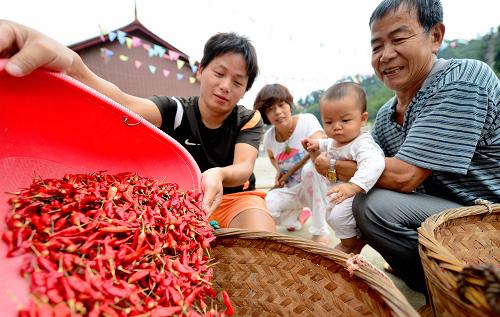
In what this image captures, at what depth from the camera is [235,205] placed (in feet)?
6.46

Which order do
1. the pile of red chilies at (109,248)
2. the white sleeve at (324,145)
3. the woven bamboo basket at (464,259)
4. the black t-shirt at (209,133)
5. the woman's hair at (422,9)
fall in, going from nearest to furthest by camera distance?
the woven bamboo basket at (464,259) < the pile of red chilies at (109,248) < the woman's hair at (422,9) < the black t-shirt at (209,133) < the white sleeve at (324,145)

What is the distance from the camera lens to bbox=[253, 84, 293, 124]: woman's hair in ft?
10.4

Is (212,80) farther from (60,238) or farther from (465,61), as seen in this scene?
(465,61)

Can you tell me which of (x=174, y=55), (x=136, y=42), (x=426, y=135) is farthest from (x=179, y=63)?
(x=426, y=135)

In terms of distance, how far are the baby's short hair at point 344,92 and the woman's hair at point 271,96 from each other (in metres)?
1.28

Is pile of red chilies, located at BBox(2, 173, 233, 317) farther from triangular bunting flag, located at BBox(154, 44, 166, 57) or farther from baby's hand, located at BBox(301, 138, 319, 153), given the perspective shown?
triangular bunting flag, located at BBox(154, 44, 166, 57)

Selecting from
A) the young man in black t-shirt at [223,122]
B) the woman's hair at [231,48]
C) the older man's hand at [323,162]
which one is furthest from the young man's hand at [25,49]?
the older man's hand at [323,162]

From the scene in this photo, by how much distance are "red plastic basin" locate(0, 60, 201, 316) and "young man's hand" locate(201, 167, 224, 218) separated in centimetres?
4

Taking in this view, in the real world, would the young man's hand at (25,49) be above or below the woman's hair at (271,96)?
above

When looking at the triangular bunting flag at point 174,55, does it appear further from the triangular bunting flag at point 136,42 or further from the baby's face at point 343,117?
the baby's face at point 343,117

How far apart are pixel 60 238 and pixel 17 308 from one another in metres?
0.23

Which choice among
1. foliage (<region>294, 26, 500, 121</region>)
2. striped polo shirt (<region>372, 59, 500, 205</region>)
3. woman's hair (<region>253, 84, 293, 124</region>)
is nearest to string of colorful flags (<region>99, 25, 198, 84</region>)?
foliage (<region>294, 26, 500, 121</region>)

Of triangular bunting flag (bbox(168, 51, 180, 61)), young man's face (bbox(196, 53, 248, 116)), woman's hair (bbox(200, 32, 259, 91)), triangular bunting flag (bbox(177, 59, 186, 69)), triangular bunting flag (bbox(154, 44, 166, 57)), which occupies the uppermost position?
triangular bunting flag (bbox(154, 44, 166, 57))

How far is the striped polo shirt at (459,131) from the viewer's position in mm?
1394
